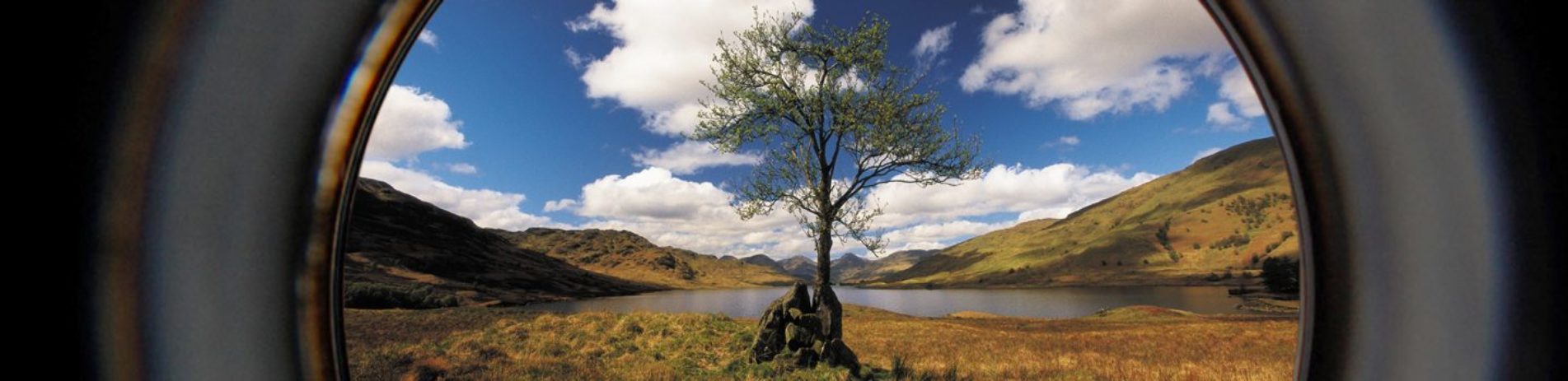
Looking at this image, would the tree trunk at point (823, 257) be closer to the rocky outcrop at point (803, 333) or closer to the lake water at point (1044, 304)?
the rocky outcrop at point (803, 333)

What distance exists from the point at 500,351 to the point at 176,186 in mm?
18023

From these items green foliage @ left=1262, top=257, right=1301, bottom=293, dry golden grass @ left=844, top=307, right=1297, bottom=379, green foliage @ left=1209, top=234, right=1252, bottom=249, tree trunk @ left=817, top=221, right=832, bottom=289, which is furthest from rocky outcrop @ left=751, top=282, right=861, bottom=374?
green foliage @ left=1209, top=234, right=1252, bottom=249

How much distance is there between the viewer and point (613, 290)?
165 metres

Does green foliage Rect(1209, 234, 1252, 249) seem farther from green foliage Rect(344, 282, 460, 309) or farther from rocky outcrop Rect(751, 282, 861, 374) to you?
rocky outcrop Rect(751, 282, 861, 374)

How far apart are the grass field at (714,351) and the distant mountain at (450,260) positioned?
78.4 meters

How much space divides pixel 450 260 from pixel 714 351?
146m

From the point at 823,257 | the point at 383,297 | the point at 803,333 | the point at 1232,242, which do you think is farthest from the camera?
the point at 1232,242

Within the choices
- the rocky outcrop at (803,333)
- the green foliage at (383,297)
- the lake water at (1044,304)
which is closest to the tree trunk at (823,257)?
the rocky outcrop at (803,333)

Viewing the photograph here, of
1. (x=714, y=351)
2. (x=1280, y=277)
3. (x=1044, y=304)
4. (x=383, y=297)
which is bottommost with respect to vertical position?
(x=1044, y=304)

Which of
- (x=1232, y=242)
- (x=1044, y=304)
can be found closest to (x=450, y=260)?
(x=1044, y=304)

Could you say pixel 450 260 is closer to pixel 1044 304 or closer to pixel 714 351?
pixel 1044 304

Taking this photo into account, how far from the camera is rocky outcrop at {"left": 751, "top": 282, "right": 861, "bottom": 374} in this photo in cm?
1316

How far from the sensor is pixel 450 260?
13812cm

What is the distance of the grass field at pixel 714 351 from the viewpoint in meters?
13.7
